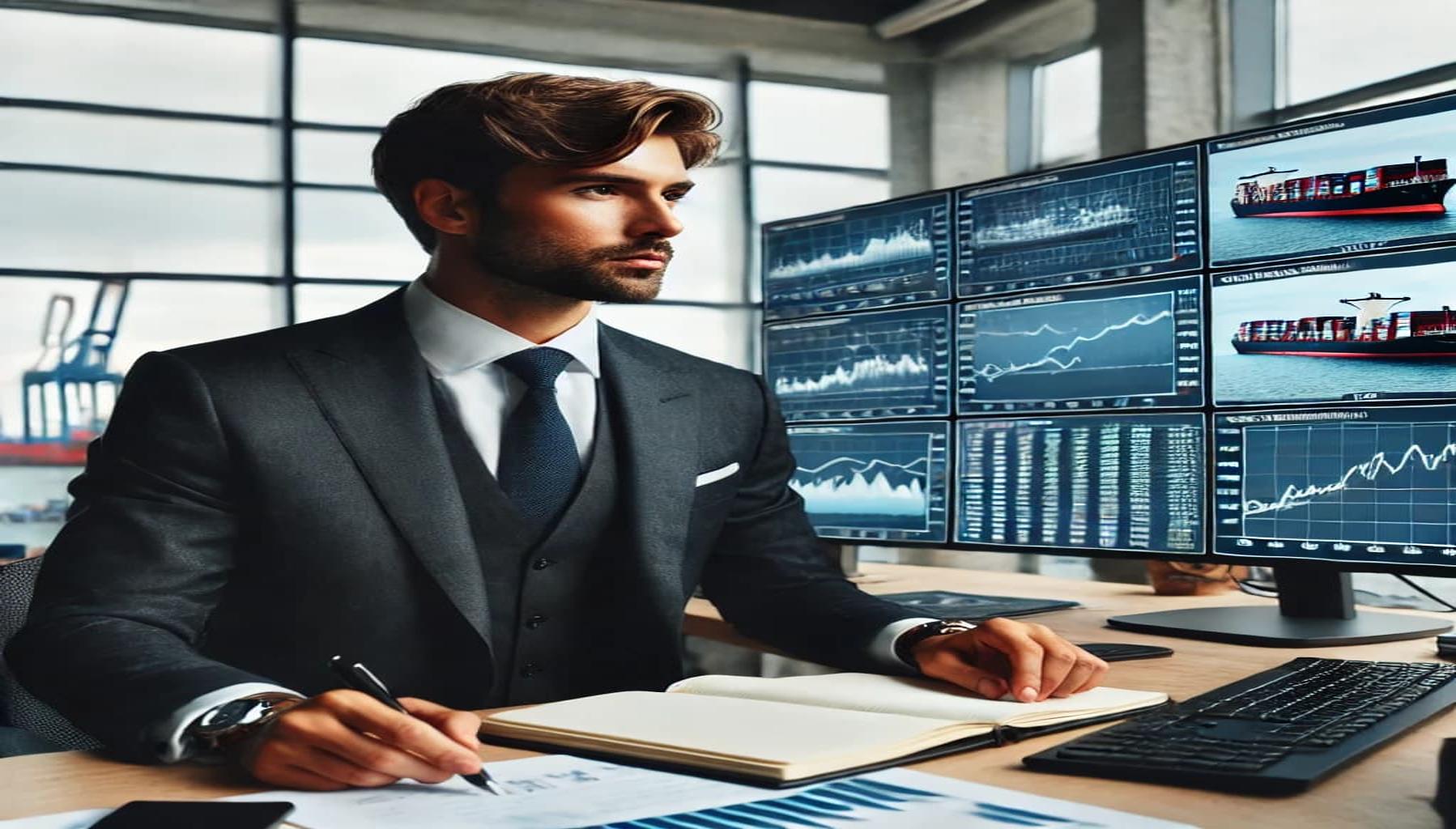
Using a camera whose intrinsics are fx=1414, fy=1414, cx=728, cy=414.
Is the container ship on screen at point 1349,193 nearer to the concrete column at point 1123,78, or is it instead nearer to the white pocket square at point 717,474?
the white pocket square at point 717,474

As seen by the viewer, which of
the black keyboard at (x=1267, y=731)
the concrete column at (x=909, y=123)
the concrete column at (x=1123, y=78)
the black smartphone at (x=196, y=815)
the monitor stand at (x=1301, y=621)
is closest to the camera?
the black smartphone at (x=196, y=815)

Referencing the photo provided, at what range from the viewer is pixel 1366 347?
5.03ft

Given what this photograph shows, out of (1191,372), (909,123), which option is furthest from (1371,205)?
(909,123)

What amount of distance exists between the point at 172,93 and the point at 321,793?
637 centimetres

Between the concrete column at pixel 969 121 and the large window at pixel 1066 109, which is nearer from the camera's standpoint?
the large window at pixel 1066 109

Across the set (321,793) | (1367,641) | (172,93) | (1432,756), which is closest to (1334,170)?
(1367,641)

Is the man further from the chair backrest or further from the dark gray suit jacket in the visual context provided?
the chair backrest

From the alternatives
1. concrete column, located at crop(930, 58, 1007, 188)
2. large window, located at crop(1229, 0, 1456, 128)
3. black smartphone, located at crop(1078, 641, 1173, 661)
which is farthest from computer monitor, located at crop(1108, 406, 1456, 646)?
concrete column, located at crop(930, 58, 1007, 188)

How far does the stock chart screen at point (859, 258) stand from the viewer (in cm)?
200

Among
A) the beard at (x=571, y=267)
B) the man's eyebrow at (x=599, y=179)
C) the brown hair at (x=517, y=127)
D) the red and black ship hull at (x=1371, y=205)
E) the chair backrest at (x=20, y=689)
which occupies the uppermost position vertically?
the brown hair at (x=517, y=127)

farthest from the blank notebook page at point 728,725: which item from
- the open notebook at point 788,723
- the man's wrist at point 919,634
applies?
the man's wrist at point 919,634

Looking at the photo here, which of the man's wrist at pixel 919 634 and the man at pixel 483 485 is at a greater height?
the man at pixel 483 485

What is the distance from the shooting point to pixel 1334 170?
1.58 meters

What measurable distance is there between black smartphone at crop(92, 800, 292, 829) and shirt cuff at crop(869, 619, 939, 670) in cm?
66
